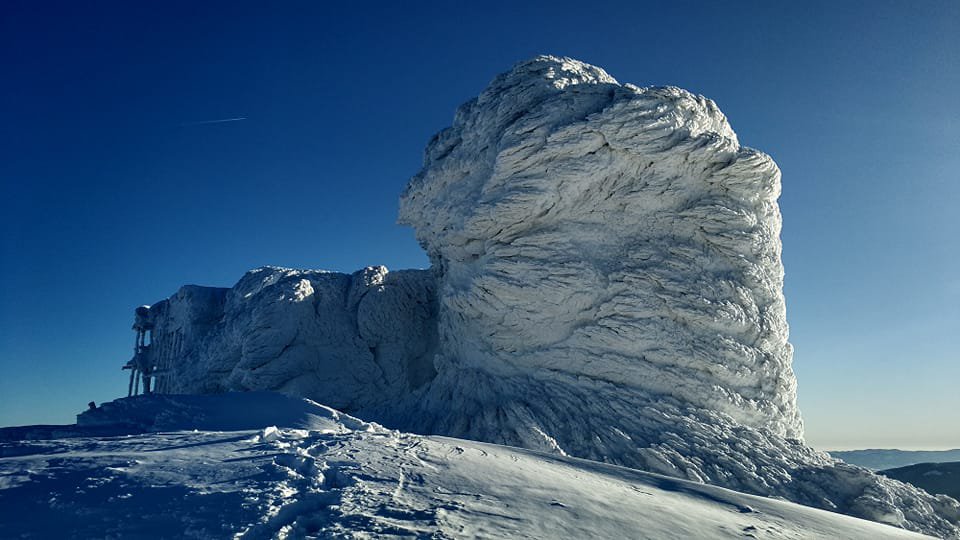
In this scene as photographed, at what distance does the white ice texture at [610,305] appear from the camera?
11586mm

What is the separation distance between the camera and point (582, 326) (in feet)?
43.7

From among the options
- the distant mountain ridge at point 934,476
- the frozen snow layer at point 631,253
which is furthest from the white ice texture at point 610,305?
the distant mountain ridge at point 934,476

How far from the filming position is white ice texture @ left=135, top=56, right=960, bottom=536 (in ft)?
38.0

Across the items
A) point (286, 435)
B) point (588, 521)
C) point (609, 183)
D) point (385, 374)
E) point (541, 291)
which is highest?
point (609, 183)

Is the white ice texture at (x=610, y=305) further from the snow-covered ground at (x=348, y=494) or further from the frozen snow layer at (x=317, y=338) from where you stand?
the snow-covered ground at (x=348, y=494)

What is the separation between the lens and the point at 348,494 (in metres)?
5.45

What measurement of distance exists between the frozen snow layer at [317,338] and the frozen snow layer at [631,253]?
3.57 meters

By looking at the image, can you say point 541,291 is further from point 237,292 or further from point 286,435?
point 237,292

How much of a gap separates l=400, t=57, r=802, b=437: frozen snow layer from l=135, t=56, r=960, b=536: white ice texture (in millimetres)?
34

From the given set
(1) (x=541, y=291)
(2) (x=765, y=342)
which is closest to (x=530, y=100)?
(1) (x=541, y=291)

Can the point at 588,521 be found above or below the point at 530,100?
below

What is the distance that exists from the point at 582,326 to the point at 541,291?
1.21 metres

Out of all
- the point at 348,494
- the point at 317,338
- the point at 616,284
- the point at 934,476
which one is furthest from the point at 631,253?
the point at 934,476

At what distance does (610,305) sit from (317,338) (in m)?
8.70
